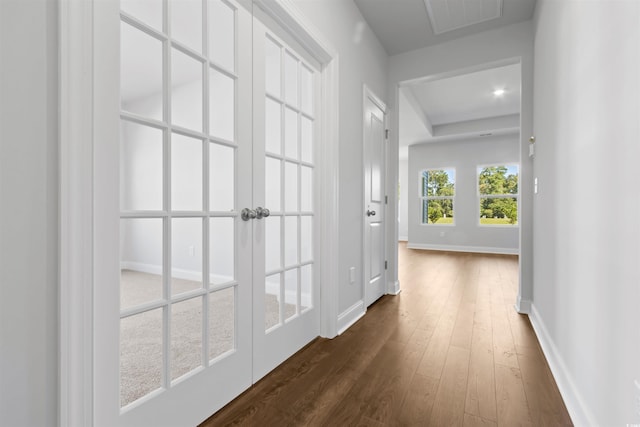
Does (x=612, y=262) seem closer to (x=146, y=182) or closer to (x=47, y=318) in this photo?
(x=47, y=318)

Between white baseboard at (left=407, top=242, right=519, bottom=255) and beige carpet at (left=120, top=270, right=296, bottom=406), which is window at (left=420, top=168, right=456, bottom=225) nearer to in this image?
white baseboard at (left=407, top=242, right=519, bottom=255)

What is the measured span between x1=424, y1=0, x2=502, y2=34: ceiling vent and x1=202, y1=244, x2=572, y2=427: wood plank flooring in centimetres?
262

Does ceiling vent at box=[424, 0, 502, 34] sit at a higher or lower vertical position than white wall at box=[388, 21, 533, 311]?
higher

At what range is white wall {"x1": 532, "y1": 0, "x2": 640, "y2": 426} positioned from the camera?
0.85 m

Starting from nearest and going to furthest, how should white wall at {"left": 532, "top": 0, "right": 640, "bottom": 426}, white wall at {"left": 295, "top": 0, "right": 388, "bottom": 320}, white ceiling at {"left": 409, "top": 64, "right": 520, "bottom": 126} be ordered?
white wall at {"left": 532, "top": 0, "right": 640, "bottom": 426}
white wall at {"left": 295, "top": 0, "right": 388, "bottom": 320}
white ceiling at {"left": 409, "top": 64, "right": 520, "bottom": 126}

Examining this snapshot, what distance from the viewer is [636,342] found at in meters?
0.80

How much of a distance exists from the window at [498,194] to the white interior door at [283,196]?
6.13 meters

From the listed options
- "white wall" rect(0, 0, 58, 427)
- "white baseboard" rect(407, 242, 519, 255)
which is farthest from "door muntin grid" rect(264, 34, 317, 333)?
"white baseboard" rect(407, 242, 519, 255)

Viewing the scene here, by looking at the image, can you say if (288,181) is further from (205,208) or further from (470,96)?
(470,96)

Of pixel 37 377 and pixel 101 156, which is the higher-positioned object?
pixel 101 156

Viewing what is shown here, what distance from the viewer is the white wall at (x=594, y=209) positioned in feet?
2.81

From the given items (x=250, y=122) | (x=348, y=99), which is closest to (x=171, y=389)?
(x=250, y=122)

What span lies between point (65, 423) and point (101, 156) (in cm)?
74

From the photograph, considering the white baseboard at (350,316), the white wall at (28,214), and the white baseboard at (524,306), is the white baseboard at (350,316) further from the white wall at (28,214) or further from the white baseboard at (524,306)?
the white wall at (28,214)
